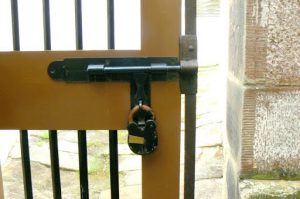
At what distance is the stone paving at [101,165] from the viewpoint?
250 centimetres

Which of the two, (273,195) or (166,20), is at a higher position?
(166,20)

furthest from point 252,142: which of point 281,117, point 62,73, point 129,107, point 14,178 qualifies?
point 14,178

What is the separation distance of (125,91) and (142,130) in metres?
0.11

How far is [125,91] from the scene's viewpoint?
0.96 meters

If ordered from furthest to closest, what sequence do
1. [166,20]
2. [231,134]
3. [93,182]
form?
1. [93,182]
2. [231,134]
3. [166,20]

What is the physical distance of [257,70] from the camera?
0.96 metres

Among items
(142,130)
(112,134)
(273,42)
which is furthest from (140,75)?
(273,42)

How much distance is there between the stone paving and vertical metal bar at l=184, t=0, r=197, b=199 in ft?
3.78

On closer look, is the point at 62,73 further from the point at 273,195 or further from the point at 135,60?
the point at 273,195

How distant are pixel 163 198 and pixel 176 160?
0.36 feet

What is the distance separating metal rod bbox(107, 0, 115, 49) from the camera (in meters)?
1.07

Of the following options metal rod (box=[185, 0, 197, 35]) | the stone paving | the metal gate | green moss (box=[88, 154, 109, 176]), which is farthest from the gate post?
green moss (box=[88, 154, 109, 176])

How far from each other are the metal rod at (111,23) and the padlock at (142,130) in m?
0.24

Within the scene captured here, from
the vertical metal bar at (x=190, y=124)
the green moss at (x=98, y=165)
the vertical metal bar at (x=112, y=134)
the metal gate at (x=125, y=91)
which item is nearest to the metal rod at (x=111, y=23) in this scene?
the vertical metal bar at (x=112, y=134)
